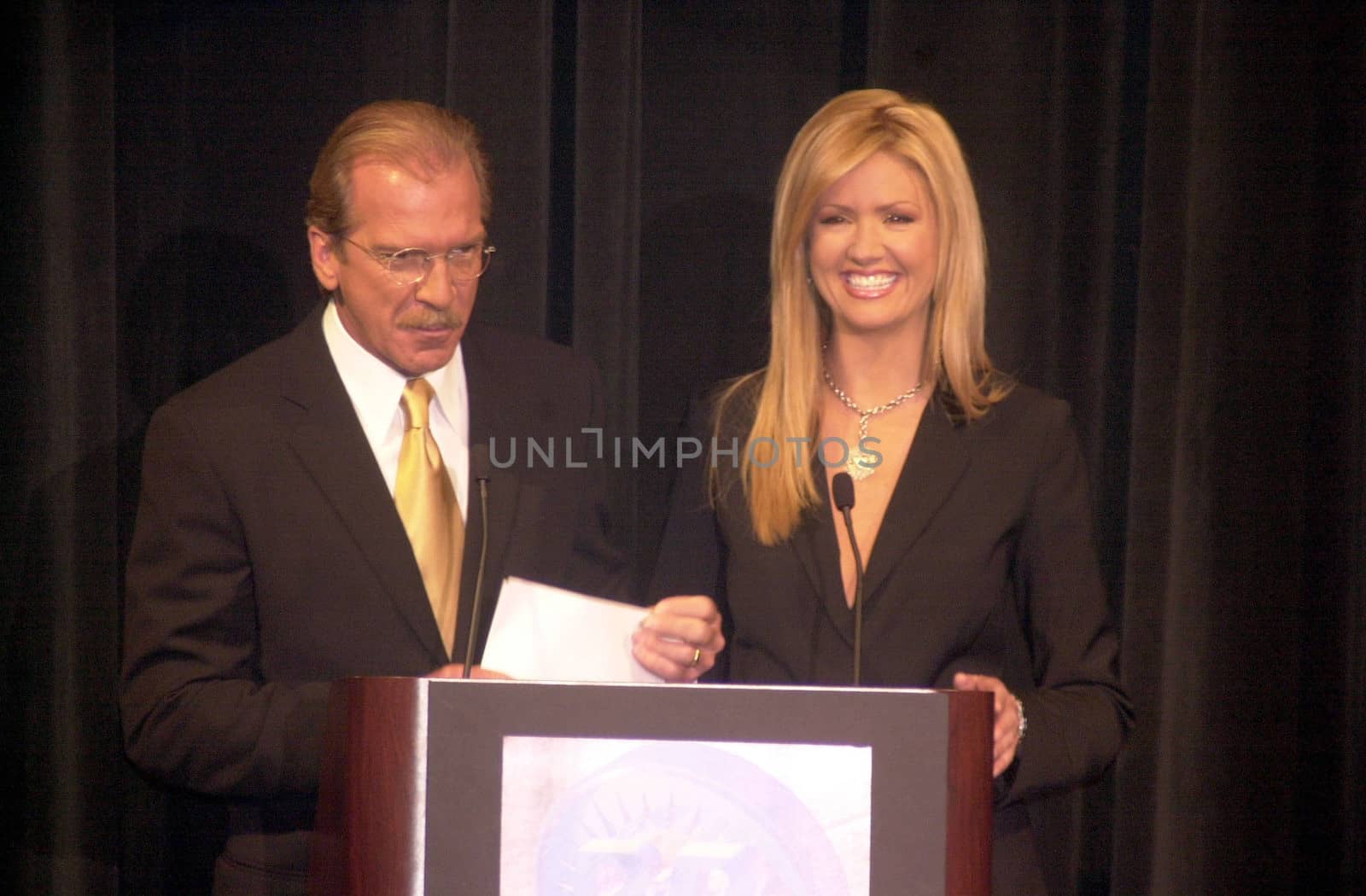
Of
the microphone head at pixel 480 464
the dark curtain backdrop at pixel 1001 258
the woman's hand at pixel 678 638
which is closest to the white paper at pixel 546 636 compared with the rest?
the woman's hand at pixel 678 638

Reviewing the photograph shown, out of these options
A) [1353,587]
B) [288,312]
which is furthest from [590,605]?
[1353,587]

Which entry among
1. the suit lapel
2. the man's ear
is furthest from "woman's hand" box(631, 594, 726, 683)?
the man's ear

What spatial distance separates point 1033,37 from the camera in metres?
2.56

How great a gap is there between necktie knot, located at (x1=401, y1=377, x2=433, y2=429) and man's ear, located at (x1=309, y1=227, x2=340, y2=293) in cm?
18

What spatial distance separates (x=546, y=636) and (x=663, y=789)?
0.51 metres

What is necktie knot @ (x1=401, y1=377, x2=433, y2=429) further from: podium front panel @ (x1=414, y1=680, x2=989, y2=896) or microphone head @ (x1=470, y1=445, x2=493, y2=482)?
podium front panel @ (x1=414, y1=680, x2=989, y2=896)

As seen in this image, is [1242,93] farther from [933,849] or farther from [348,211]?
[933,849]

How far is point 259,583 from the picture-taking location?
1.93 m

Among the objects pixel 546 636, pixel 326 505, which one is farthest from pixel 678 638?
pixel 326 505

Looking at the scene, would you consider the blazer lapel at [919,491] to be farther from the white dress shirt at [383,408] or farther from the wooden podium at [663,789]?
the wooden podium at [663,789]

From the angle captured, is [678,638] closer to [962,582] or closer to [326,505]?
[962,582]

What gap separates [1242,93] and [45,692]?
7.74 feet

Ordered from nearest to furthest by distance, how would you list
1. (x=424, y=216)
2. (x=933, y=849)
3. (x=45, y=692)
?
(x=933, y=849) → (x=424, y=216) → (x=45, y=692)

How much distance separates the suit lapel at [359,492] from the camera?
1.93 metres
